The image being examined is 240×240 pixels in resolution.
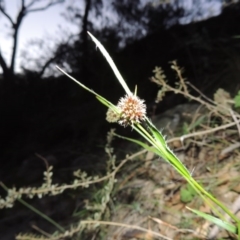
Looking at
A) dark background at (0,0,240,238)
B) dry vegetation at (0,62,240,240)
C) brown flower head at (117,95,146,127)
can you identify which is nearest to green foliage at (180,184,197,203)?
dry vegetation at (0,62,240,240)

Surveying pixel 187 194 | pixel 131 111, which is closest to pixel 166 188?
pixel 187 194

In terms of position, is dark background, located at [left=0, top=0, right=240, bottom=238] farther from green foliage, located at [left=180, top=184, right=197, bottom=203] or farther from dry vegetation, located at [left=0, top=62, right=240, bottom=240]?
green foliage, located at [left=180, top=184, right=197, bottom=203]

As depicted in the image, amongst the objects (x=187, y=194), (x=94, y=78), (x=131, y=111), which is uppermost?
(x=94, y=78)

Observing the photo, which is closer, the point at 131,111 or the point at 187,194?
the point at 131,111

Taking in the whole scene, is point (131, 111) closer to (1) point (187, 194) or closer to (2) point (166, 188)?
(1) point (187, 194)

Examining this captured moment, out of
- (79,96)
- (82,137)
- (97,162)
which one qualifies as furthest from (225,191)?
(79,96)

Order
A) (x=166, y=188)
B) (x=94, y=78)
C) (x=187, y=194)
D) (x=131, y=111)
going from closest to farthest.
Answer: (x=131, y=111), (x=187, y=194), (x=166, y=188), (x=94, y=78)

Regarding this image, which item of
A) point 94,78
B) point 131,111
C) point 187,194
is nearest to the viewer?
point 131,111

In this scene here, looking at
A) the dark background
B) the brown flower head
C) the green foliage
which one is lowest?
the brown flower head

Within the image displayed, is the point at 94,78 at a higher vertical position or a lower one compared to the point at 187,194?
higher

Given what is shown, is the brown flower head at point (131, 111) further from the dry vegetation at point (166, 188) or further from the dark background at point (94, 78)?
the dark background at point (94, 78)
